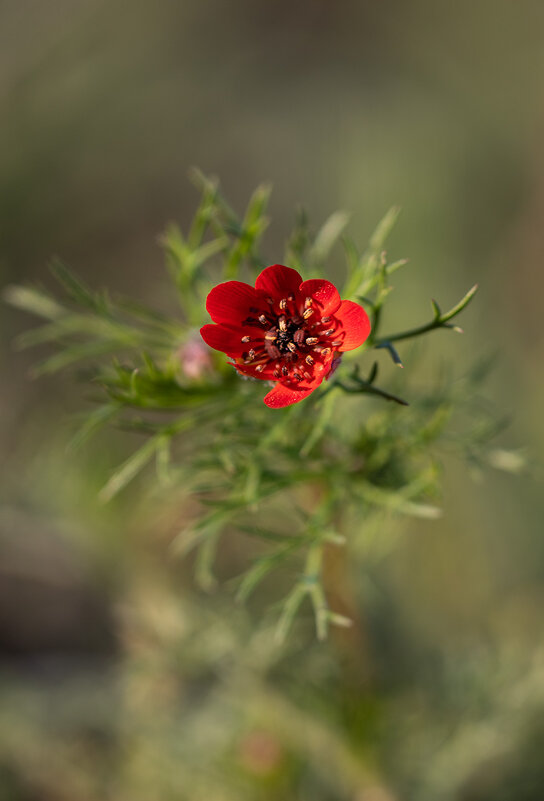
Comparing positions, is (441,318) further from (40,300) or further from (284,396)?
(40,300)

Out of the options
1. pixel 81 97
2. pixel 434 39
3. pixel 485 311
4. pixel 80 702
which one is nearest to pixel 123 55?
pixel 81 97

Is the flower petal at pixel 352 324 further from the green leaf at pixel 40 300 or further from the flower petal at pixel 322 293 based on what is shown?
the green leaf at pixel 40 300

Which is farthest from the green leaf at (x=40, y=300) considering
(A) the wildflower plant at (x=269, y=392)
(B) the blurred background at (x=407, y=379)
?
(B) the blurred background at (x=407, y=379)

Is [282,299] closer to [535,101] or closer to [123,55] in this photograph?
[535,101]

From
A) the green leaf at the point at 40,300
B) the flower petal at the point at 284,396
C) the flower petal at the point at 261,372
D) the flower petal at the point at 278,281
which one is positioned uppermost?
the green leaf at the point at 40,300

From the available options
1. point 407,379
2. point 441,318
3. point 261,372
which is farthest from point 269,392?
point 407,379

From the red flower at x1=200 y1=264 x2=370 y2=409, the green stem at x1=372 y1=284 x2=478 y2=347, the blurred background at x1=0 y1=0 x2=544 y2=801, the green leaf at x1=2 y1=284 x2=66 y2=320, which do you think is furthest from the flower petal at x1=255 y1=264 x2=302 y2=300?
the blurred background at x1=0 y1=0 x2=544 y2=801

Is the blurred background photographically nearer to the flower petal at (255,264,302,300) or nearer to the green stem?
the green stem
